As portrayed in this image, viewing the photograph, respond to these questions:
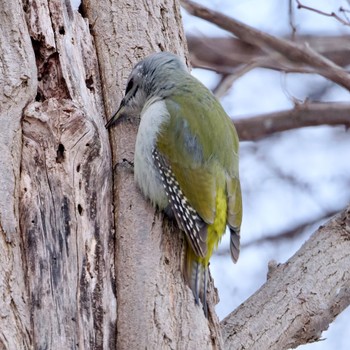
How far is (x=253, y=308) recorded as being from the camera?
3.25m

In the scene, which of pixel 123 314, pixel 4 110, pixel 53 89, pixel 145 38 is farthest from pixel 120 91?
pixel 123 314

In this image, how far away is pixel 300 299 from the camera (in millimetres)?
3273

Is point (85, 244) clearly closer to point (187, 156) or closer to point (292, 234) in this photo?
point (187, 156)

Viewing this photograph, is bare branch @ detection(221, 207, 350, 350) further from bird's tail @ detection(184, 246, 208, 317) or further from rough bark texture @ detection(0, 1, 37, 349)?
rough bark texture @ detection(0, 1, 37, 349)

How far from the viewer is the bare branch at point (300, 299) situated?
10.5 ft

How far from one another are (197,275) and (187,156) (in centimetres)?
62

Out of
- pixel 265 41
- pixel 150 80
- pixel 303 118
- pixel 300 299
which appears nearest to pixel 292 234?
pixel 303 118

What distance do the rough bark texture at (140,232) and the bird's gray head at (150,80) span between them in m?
0.06

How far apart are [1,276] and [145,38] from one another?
5.46ft

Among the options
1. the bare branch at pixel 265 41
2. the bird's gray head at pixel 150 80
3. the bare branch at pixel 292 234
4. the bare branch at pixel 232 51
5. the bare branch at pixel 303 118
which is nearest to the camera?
the bird's gray head at pixel 150 80

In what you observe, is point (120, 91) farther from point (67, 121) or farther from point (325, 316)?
point (325, 316)

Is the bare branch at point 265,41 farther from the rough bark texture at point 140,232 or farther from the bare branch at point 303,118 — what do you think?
the rough bark texture at point 140,232

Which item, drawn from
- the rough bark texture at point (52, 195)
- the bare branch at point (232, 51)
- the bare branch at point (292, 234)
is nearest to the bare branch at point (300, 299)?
the rough bark texture at point (52, 195)

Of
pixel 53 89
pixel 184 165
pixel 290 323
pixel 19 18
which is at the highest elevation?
pixel 19 18
